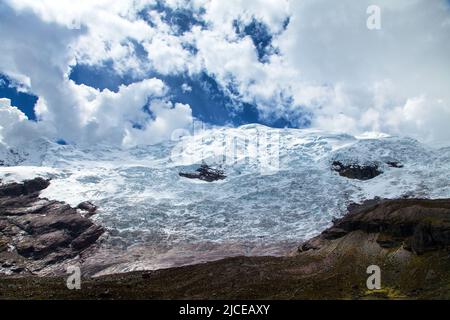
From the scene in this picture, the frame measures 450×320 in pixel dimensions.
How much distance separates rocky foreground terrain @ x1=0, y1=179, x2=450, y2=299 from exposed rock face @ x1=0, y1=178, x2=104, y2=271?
166ft

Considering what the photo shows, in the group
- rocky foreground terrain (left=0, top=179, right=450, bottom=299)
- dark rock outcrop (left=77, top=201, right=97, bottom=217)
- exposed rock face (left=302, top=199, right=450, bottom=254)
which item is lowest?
rocky foreground terrain (left=0, top=179, right=450, bottom=299)

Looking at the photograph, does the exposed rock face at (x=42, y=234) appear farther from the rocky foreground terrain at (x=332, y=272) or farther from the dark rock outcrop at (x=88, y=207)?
the rocky foreground terrain at (x=332, y=272)

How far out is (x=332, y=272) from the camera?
102000 millimetres

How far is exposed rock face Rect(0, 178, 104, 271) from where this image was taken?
164125mm

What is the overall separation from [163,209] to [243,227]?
30982 mm

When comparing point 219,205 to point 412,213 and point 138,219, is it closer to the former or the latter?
point 138,219

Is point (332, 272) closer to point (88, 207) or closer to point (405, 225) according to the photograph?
point (405, 225)

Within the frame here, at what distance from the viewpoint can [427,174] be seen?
19775 cm

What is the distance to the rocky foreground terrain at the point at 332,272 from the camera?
8856cm

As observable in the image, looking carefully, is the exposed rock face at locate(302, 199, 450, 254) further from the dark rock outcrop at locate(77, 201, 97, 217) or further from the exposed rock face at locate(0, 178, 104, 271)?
the dark rock outcrop at locate(77, 201, 97, 217)

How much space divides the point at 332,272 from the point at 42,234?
109 m

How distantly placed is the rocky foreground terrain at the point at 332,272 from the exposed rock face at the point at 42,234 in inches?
1996

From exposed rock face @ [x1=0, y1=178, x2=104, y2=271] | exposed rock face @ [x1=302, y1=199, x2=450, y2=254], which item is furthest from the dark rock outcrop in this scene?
exposed rock face @ [x1=302, y1=199, x2=450, y2=254]
